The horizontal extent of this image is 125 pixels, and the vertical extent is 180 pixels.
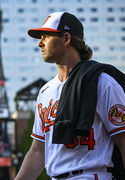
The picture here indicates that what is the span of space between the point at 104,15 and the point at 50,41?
135 meters

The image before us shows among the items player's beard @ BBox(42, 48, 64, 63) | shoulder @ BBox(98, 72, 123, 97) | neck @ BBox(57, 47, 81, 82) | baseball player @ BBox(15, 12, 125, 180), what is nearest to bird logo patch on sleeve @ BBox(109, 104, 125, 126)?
baseball player @ BBox(15, 12, 125, 180)

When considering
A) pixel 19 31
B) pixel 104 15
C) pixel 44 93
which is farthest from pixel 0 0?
pixel 44 93

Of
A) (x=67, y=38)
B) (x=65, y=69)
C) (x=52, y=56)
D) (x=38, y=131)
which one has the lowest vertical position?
(x=38, y=131)

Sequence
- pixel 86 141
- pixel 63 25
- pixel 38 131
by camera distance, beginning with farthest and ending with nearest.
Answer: pixel 38 131
pixel 63 25
pixel 86 141

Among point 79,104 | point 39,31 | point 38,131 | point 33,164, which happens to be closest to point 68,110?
point 79,104

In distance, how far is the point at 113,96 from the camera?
10.0ft

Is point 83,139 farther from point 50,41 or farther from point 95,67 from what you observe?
point 50,41

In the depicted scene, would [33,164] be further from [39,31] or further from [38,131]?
[39,31]

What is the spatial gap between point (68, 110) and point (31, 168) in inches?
30.7

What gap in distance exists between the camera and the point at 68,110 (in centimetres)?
305

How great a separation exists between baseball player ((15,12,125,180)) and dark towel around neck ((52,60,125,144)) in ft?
0.25

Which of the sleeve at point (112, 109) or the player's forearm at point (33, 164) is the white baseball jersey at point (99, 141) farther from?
the player's forearm at point (33, 164)

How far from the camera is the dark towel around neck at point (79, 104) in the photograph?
9.72 ft

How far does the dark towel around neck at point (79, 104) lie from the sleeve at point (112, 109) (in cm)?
9
